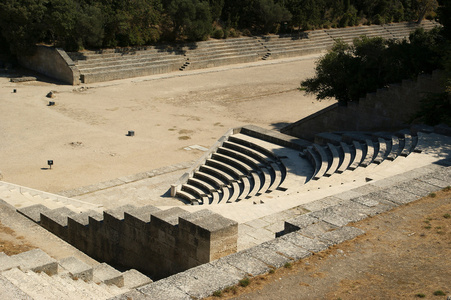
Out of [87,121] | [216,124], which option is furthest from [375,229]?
[87,121]

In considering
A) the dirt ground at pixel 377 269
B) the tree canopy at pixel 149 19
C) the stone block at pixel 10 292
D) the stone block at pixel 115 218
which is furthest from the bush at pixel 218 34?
the stone block at pixel 10 292

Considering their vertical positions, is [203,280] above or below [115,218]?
above

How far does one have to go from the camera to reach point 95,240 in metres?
13.7

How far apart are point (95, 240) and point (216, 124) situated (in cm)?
1596

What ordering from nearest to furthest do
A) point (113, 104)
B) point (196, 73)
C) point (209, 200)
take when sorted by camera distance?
1. point (209, 200)
2. point (113, 104)
3. point (196, 73)

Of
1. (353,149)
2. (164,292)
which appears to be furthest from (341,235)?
(353,149)

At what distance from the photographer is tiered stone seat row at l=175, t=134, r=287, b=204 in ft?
61.1

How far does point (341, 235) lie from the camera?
393 inches

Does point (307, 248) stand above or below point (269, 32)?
below

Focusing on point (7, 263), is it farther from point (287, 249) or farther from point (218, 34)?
point (218, 34)

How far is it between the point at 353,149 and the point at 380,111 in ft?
10.7

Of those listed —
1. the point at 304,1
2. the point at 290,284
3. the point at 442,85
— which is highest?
the point at 304,1

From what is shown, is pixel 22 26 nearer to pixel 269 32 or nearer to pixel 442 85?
pixel 269 32

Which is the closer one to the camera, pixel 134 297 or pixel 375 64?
pixel 134 297
